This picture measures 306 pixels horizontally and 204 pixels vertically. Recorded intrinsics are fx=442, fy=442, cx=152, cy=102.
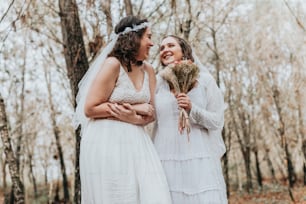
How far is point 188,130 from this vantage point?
3.27 m

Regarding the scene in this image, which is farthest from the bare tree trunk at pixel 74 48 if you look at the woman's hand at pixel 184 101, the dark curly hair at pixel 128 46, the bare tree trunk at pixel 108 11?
the woman's hand at pixel 184 101

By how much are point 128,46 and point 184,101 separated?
58 cm

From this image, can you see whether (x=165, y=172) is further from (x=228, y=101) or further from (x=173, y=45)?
(x=228, y=101)

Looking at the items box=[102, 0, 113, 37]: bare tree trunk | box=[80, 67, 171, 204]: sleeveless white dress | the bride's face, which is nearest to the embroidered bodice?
box=[80, 67, 171, 204]: sleeveless white dress

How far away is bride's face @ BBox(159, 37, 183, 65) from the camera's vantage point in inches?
139

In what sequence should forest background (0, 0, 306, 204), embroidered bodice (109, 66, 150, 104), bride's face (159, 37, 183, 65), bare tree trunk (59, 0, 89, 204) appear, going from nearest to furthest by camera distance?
embroidered bodice (109, 66, 150, 104) < bride's face (159, 37, 183, 65) < bare tree trunk (59, 0, 89, 204) < forest background (0, 0, 306, 204)

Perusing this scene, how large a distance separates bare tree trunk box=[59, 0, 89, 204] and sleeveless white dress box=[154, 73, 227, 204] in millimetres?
1886

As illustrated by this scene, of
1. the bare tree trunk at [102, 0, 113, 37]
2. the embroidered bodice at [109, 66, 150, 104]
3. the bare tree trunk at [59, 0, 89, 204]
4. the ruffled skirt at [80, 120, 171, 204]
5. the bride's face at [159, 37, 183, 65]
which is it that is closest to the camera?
the ruffled skirt at [80, 120, 171, 204]

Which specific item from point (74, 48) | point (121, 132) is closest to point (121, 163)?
point (121, 132)

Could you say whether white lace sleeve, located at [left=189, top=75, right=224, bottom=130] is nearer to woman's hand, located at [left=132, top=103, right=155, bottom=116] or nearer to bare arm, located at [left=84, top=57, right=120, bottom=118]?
woman's hand, located at [left=132, top=103, right=155, bottom=116]

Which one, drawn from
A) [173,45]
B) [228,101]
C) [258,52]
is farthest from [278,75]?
[173,45]

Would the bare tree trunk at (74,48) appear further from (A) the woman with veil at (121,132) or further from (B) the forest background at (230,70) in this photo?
(B) the forest background at (230,70)

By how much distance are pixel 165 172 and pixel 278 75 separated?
45.1 ft

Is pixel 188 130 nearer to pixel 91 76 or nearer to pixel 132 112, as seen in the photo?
pixel 132 112
